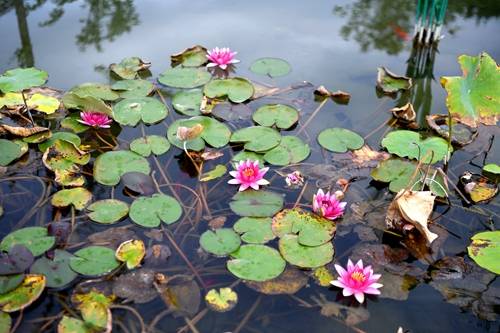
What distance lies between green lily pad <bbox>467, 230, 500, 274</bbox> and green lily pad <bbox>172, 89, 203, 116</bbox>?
1601 mm

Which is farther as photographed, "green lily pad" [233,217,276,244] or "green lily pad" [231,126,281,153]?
"green lily pad" [231,126,281,153]

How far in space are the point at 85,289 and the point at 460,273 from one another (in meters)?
1.51

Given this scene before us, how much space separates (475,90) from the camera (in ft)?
7.36

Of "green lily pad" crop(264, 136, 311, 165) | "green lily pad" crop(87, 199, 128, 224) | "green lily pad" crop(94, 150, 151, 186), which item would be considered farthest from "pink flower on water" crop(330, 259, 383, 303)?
"green lily pad" crop(94, 150, 151, 186)

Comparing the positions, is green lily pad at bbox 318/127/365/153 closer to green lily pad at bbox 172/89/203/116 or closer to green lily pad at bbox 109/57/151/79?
green lily pad at bbox 172/89/203/116

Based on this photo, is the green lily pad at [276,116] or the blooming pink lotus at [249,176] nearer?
the blooming pink lotus at [249,176]

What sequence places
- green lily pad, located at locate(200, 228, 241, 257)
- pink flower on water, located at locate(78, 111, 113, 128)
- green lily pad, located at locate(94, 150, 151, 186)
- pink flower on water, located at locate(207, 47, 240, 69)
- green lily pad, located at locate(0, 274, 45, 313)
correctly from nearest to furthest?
green lily pad, located at locate(0, 274, 45, 313)
green lily pad, located at locate(200, 228, 241, 257)
green lily pad, located at locate(94, 150, 151, 186)
pink flower on water, located at locate(78, 111, 113, 128)
pink flower on water, located at locate(207, 47, 240, 69)

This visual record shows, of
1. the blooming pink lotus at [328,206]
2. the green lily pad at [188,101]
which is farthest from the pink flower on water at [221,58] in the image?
the blooming pink lotus at [328,206]

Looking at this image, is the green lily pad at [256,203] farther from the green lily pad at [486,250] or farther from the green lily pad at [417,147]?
the green lily pad at [486,250]

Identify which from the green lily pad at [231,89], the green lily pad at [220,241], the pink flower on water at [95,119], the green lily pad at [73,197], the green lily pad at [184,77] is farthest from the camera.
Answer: the green lily pad at [184,77]

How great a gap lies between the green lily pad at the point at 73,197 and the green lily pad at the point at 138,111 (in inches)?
21.3

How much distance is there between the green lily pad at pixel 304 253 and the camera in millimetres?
2047

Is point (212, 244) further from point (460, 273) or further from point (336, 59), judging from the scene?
point (336, 59)

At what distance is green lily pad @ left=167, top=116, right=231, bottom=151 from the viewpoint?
8.75 ft
